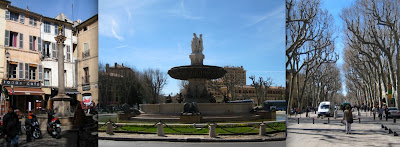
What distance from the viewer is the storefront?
2.70 m

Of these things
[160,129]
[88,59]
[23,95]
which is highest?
[88,59]

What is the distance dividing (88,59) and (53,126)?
66 centimetres

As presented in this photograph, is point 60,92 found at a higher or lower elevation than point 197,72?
lower

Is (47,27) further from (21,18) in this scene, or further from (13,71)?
(13,71)

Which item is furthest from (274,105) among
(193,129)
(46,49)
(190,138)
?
(46,49)

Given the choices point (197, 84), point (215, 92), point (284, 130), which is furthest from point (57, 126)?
point (215, 92)

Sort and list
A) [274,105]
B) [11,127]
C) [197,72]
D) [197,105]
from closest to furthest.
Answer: [11,127]
[274,105]
[197,105]
[197,72]

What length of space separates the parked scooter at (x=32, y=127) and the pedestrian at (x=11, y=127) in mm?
81

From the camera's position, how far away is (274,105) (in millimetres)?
3727

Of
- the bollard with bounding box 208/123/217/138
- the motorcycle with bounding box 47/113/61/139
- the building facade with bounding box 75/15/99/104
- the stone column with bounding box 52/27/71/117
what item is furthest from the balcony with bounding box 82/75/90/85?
the bollard with bounding box 208/123/217/138

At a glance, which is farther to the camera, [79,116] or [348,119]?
[348,119]

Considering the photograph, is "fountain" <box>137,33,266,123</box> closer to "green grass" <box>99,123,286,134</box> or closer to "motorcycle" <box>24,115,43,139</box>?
"green grass" <box>99,123,286,134</box>

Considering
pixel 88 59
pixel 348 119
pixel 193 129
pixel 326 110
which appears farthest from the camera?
pixel 326 110

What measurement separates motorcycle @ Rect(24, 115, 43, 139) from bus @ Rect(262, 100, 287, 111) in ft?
7.14
